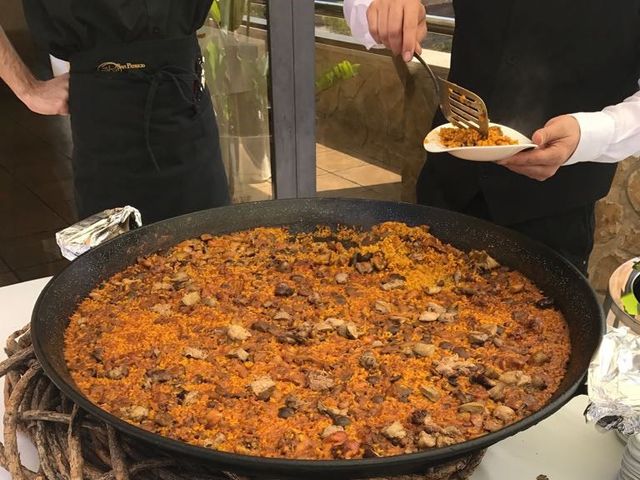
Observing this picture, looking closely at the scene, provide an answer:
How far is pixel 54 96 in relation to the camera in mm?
1845

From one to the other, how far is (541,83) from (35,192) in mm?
2409

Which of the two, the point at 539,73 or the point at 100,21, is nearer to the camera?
the point at 539,73

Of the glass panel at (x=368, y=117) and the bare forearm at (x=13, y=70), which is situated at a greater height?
the bare forearm at (x=13, y=70)

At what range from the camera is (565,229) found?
1.66 meters

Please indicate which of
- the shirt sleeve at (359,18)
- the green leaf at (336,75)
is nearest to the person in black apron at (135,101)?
the shirt sleeve at (359,18)

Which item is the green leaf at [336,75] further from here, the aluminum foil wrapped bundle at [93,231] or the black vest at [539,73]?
the aluminum foil wrapped bundle at [93,231]

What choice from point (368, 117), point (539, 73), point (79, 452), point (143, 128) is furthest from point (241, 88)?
point (79, 452)

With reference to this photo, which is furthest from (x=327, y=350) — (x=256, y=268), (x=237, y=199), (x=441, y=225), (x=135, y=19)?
(x=237, y=199)

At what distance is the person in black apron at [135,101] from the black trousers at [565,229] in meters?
0.82

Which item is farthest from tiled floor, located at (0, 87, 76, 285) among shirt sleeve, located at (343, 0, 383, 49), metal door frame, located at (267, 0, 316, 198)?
shirt sleeve, located at (343, 0, 383, 49)

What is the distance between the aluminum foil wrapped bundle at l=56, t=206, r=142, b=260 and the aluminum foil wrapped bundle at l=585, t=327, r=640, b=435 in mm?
929

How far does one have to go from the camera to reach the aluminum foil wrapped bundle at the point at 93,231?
1.29m

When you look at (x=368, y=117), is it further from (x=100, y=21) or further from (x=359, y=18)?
(x=100, y=21)

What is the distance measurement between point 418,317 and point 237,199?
2069mm
